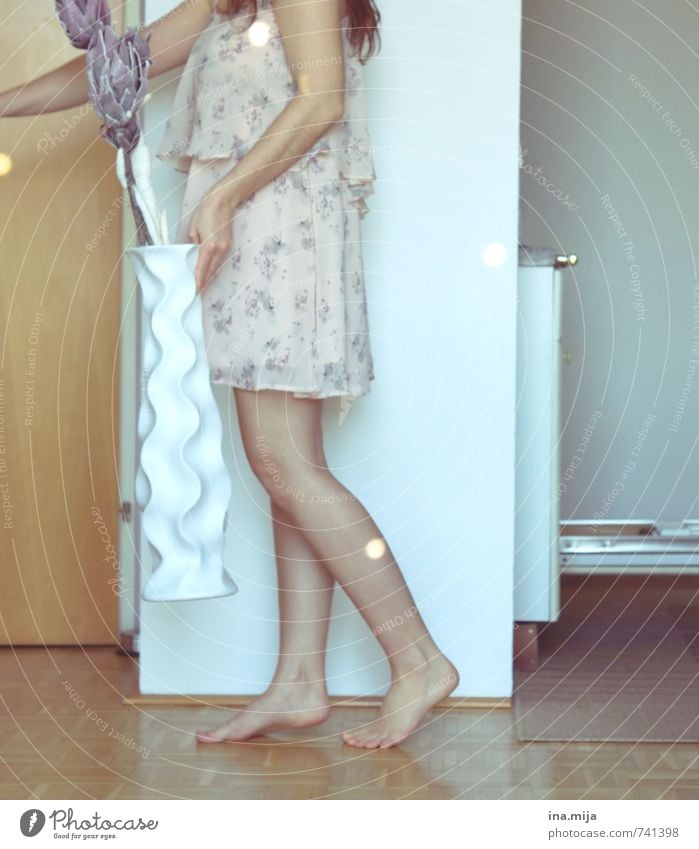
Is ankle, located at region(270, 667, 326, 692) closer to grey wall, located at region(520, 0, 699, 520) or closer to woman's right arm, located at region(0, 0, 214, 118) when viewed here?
woman's right arm, located at region(0, 0, 214, 118)

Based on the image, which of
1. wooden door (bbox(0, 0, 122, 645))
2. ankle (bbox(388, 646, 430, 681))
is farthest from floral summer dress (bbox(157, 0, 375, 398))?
wooden door (bbox(0, 0, 122, 645))

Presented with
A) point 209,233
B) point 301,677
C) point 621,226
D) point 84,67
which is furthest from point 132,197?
point 621,226

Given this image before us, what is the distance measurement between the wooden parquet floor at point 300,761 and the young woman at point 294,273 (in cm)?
6

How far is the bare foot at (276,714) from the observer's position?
5.84 ft

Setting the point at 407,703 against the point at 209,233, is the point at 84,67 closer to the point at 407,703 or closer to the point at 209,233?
the point at 209,233

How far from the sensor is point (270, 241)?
1724 mm

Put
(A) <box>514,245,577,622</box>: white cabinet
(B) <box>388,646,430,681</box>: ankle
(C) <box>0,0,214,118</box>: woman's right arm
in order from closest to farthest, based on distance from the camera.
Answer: (B) <box>388,646,430,681</box>: ankle
(C) <box>0,0,214,118</box>: woman's right arm
(A) <box>514,245,577,622</box>: white cabinet

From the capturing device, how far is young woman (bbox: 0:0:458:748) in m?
1.68

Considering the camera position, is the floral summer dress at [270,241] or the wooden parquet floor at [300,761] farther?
the floral summer dress at [270,241]

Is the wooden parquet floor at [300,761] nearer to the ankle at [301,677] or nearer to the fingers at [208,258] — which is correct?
the ankle at [301,677]

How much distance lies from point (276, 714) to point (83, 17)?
2.83 feet

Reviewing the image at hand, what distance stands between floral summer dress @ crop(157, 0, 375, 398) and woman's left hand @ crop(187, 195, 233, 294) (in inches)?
2.2

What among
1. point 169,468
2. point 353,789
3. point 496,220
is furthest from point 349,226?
point 353,789

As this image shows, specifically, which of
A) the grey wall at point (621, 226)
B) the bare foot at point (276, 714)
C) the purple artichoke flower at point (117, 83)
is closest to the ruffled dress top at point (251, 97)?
the purple artichoke flower at point (117, 83)
